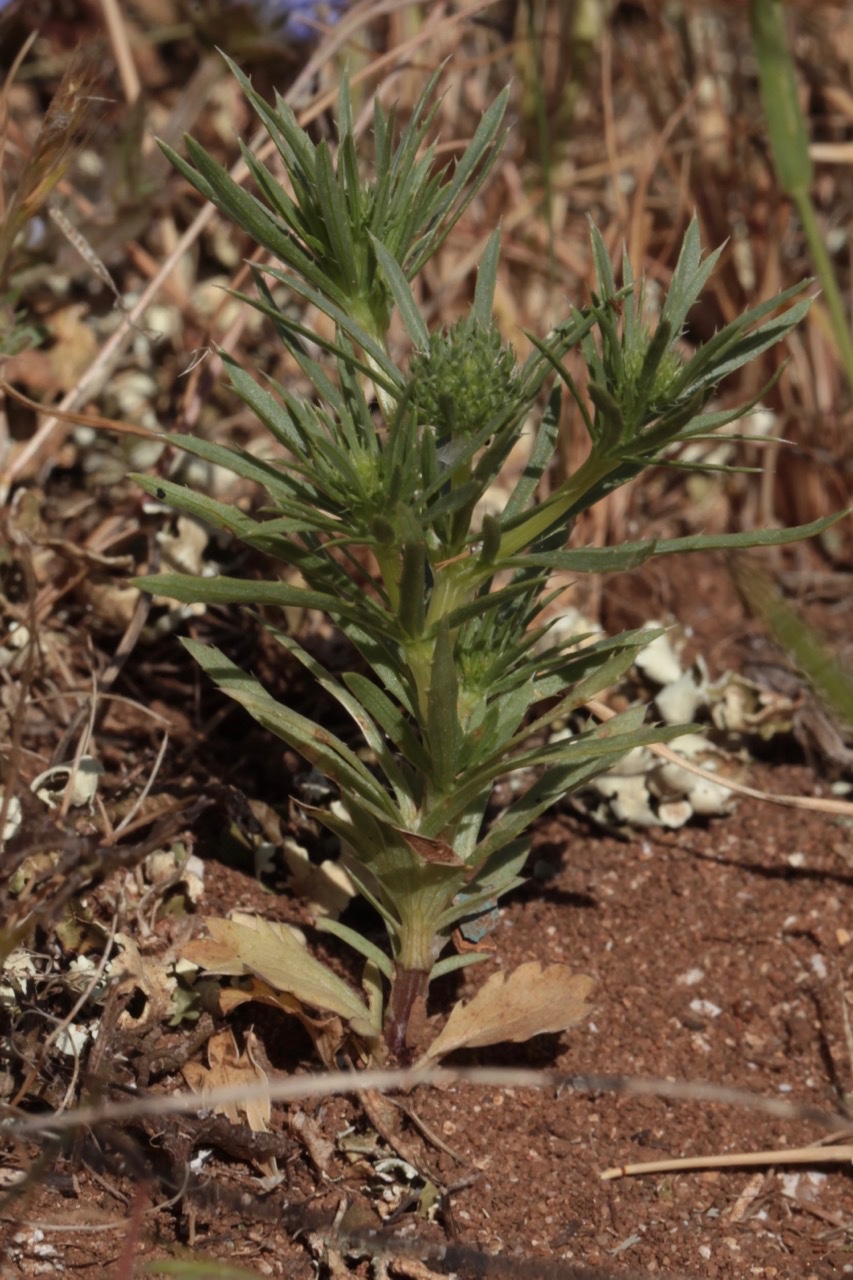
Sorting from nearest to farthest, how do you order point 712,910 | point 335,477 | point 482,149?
point 335,477
point 482,149
point 712,910

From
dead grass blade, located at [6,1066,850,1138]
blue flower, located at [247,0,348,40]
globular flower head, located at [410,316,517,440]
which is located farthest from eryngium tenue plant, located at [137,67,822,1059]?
blue flower, located at [247,0,348,40]

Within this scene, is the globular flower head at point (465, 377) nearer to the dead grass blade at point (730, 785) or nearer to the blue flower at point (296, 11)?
the dead grass blade at point (730, 785)

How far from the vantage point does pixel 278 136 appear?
1.30 m

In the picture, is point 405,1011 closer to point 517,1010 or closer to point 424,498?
point 517,1010

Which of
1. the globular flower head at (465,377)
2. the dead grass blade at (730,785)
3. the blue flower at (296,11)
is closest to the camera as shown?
the globular flower head at (465,377)

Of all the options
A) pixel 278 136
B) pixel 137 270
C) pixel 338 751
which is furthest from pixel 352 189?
pixel 137 270

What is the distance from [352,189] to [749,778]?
1.15 meters

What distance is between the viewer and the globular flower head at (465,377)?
1166 millimetres

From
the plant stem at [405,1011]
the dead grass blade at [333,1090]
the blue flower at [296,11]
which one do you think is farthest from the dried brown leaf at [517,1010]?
the blue flower at [296,11]

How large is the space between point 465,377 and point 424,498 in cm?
12

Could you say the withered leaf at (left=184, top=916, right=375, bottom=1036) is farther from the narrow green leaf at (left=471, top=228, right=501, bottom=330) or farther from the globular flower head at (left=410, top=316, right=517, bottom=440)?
the narrow green leaf at (left=471, top=228, right=501, bottom=330)

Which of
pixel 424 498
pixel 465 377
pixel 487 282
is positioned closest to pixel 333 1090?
pixel 424 498

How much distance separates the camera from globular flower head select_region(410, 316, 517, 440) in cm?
117

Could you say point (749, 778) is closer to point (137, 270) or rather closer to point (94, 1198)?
point (94, 1198)
